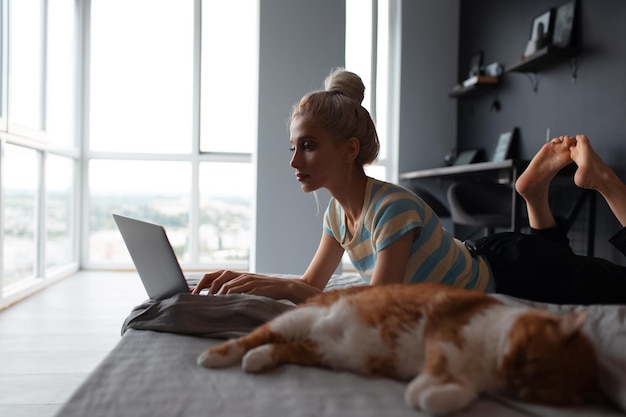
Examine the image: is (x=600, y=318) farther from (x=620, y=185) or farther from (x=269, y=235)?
(x=269, y=235)

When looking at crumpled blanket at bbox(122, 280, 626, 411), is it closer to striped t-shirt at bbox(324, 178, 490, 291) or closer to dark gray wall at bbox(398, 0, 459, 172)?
striped t-shirt at bbox(324, 178, 490, 291)

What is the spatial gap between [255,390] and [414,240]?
2.55 ft

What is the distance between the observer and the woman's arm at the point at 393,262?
4.46 feet

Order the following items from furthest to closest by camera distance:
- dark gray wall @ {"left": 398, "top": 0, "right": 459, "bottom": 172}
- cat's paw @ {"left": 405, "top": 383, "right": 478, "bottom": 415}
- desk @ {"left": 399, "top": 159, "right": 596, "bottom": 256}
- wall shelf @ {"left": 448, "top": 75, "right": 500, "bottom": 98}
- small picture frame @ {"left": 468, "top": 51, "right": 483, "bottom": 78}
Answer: dark gray wall @ {"left": 398, "top": 0, "right": 459, "bottom": 172}, small picture frame @ {"left": 468, "top": 51, "right": 483, "bottom": 78}, wall shelf @ {"left": 448, "top": 75, "right": 500, "bottom": 98}, desk @ {"left": 399, "top": 159, "right": 596, "bottom": 256}, cat's paw @ {"left": 405, "top": 383, "right": 478, "bottom": 415}

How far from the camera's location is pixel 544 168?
200cm

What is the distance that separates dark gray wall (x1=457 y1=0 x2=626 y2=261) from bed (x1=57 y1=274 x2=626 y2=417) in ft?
8.53

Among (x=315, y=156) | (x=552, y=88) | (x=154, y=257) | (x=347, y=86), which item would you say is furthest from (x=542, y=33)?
(x=154, y=257)

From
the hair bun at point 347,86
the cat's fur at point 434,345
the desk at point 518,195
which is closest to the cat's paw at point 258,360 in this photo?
the cat's fur at point 434,345

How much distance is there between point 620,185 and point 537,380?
1438 millimetres

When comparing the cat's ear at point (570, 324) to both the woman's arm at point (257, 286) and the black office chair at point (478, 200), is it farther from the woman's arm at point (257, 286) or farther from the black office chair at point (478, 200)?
the black office chair at point (478, 200)

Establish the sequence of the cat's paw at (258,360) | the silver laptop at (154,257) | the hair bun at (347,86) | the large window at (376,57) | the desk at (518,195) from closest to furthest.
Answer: the cat's paw at (258,360) → the silver laptop at (154,257) → the hair bun at (347,86) → the desk at (518,195) → the large window at (376,57)

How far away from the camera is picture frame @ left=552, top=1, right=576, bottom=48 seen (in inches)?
137

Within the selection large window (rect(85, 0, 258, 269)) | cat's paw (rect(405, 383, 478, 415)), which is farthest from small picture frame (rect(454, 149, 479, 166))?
cat's paw (rect(405, 383, 478, 415))

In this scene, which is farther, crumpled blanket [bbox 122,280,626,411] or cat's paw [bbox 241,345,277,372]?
crumpled blanket [bbox 122,280,626,411]
